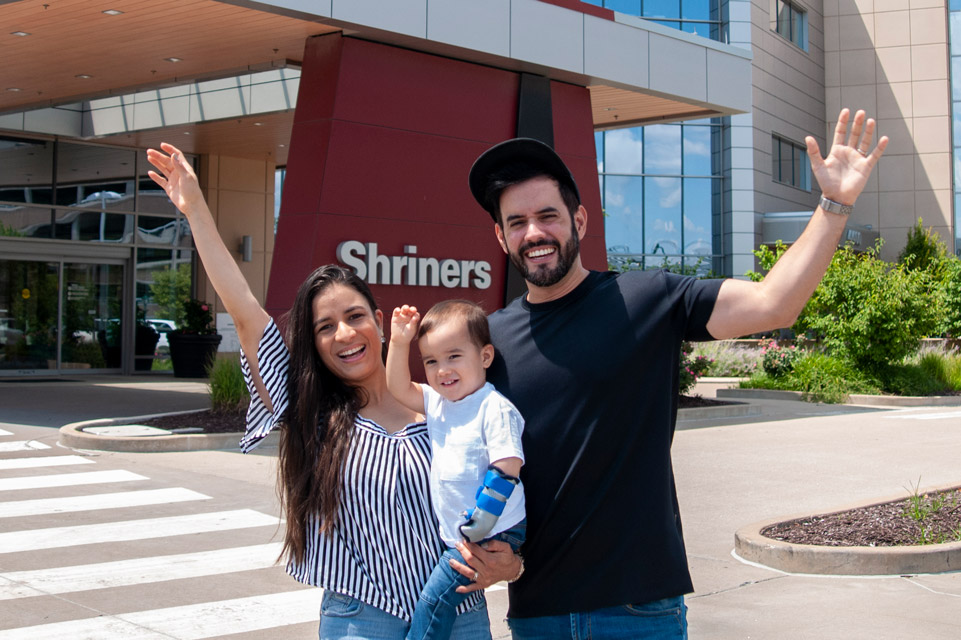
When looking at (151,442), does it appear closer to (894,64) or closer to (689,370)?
(689,370)

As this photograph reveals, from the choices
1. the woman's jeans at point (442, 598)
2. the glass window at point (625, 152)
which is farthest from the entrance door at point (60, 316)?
the woman's jeans at point (442, 598)

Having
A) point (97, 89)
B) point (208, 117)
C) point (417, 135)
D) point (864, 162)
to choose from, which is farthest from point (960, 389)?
point (864, 162)

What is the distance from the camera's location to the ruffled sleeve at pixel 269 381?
2.87 m

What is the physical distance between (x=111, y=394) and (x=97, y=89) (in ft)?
19.7

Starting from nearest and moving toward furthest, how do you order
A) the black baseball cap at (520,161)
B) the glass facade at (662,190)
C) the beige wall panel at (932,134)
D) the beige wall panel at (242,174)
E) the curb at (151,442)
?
the black baseball cap at (520,161) → the curb at (151,442) → the beige wall panel at (242,174) → the glass facade at (662,190) → the beige wall panel at (932,134)

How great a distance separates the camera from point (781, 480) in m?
10.7

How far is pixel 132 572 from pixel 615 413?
5.14 m

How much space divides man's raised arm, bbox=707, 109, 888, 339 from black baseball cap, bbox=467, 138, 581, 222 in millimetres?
566

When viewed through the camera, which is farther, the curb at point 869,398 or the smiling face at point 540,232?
the curb at point 869,398

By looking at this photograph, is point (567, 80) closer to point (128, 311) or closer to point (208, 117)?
point (208, 117)

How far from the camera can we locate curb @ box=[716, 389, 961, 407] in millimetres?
20750

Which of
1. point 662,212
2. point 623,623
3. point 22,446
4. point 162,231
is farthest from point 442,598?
point 662,212

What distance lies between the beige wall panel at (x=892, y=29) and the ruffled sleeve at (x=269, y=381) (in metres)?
49.5

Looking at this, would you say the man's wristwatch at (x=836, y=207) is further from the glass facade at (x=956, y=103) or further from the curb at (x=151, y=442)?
the glass facade at (x=956, y=103)
